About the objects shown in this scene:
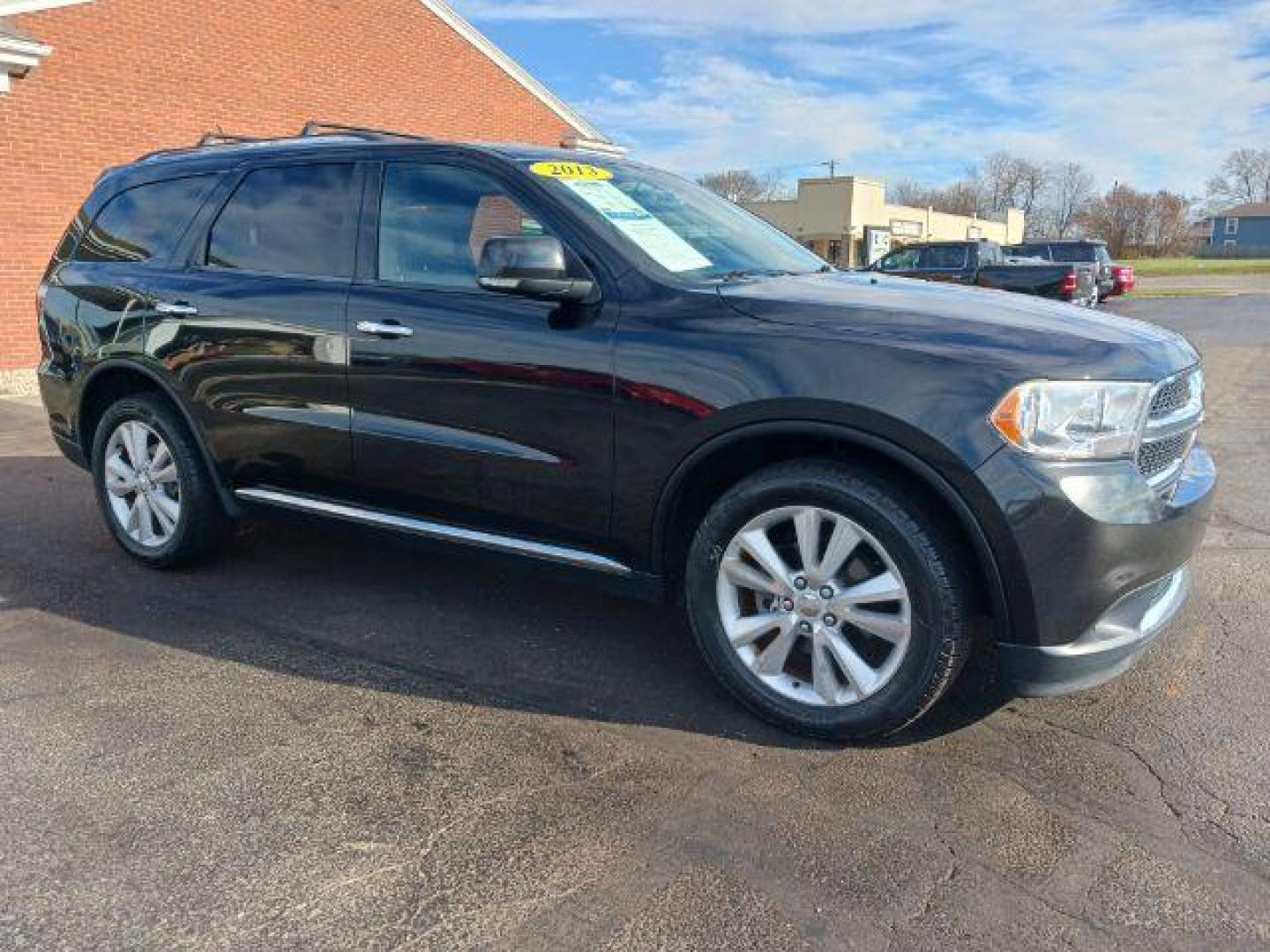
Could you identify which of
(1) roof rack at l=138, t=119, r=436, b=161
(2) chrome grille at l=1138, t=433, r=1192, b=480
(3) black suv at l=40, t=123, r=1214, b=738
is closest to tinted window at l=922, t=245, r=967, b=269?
(3) black suv at l=40, t=123, r=1214, b=738

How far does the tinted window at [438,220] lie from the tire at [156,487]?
4.76 feet

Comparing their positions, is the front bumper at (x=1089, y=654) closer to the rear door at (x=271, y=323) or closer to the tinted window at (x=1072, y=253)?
the rear door at (x=271, y=323)

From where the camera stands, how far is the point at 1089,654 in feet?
9.29

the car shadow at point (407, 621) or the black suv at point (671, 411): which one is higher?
the black suv at point (671, 411)

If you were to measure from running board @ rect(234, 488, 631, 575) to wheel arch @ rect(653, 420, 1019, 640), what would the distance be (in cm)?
23

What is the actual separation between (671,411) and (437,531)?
115cm

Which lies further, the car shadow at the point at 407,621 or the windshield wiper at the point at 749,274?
the windshield wiper at the point at 749,274

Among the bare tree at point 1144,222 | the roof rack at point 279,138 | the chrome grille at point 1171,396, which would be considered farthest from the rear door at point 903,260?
the bare tree at point 1144,222

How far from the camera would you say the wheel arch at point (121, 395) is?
4488mm

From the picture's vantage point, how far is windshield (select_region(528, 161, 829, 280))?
354 cm

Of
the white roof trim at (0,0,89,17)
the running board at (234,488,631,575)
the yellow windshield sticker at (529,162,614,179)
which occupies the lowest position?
the running board at (234,488,631,575)

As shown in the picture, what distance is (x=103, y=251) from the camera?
4.85 meters

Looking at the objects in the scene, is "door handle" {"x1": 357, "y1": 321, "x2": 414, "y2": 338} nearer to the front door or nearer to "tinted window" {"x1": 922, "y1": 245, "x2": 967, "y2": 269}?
the front door

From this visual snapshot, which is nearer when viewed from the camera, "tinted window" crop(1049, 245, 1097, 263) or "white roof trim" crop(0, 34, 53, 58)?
"white roof trim" crop(0, 34, 53, 58)
